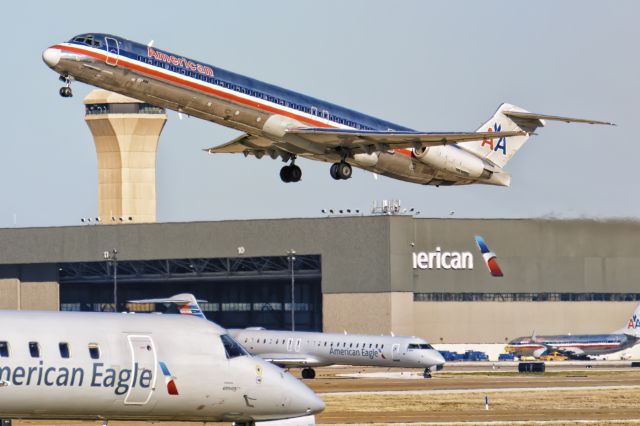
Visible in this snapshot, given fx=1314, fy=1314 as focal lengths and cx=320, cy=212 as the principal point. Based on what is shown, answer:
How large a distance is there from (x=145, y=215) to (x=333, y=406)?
93.2 meters

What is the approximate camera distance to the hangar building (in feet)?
390

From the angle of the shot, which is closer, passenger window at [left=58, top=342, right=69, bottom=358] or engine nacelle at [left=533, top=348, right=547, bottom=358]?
passenger window at [left=58, top=342, right=69, bottom=358]

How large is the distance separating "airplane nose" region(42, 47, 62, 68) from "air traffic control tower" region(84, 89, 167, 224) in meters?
94.1

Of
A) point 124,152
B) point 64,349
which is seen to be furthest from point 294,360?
point 124,152

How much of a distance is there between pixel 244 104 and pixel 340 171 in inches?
241

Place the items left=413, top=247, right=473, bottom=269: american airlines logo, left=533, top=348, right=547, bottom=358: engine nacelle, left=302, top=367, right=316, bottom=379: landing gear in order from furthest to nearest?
1. left=413, top=247, right=473, bottom=269: american airlines logo
2. left=533, top=348, right=547, bottom=358: engine nacelle
3. left=302, top=367, right=316, bottom=379: landing gear

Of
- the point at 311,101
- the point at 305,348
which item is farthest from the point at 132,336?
the point at 305,348

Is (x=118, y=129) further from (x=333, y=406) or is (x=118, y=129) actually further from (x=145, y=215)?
(x=333, y=406)

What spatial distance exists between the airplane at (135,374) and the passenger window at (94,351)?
0.06 feet

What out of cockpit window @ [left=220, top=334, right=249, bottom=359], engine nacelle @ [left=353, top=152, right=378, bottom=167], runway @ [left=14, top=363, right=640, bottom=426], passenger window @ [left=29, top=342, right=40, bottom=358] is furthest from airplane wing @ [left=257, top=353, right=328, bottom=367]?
passenger window @ [left=29, top=342, right=40, bottom=358]

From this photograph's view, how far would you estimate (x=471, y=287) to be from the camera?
399ft

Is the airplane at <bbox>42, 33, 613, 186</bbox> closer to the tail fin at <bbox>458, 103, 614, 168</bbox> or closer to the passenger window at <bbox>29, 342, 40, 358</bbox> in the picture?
the tail fin at <bbox>458, 103, 614, 168</bbox>

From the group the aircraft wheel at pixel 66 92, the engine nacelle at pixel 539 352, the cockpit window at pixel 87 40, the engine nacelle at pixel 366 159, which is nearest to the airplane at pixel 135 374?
the aircraft wheel at pixel 66 92

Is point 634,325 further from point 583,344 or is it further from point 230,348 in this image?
point 230,348
